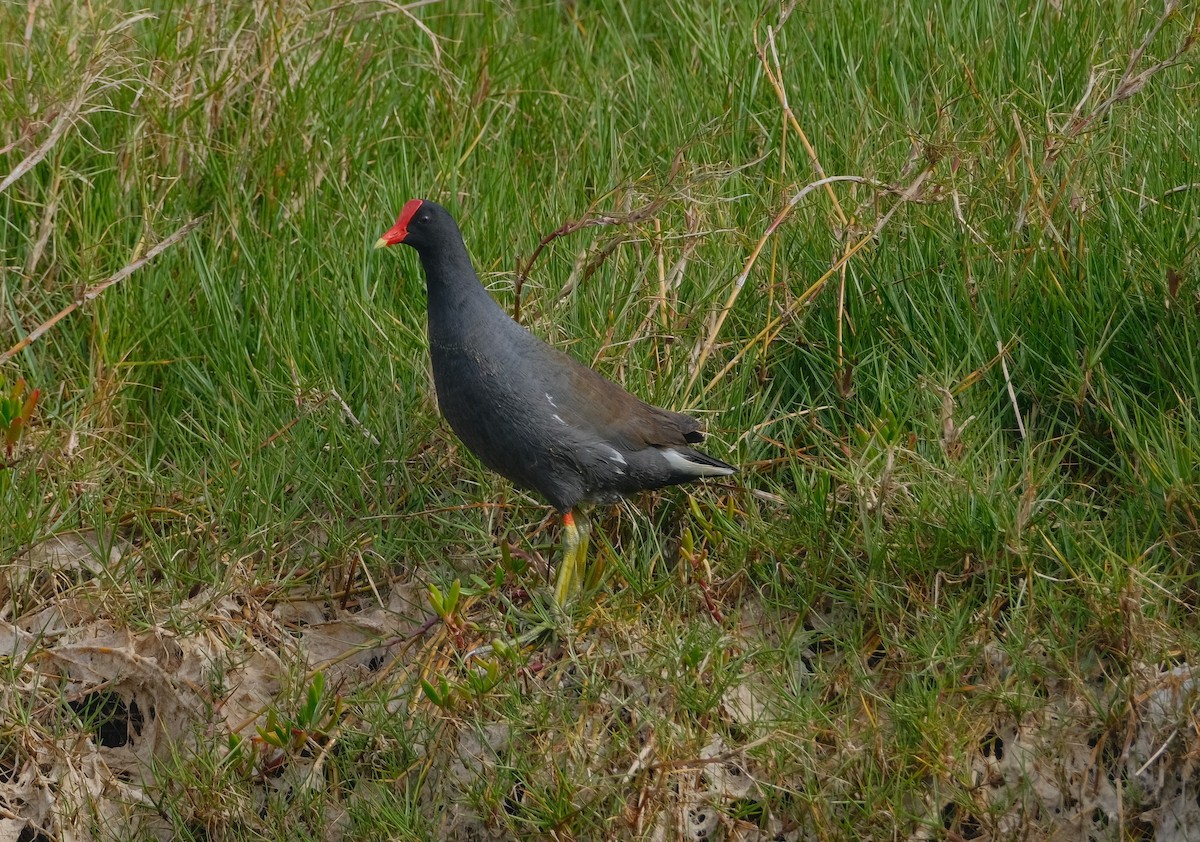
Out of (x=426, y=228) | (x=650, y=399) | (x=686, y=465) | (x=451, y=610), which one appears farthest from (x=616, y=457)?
(x=426, y=228)

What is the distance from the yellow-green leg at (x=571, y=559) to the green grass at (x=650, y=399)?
0.28 feet

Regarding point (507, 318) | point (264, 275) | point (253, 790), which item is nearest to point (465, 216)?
point (264, 275)

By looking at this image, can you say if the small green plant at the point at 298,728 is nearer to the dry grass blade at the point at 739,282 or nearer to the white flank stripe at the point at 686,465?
the white flank stripe at the point at 686,465

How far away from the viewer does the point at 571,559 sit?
354 centimetres

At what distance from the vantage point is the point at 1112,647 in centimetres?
317

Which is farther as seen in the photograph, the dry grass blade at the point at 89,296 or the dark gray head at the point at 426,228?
the dry grass blade at the point at 89,296

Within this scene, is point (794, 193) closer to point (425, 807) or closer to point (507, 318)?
point (507, 318)

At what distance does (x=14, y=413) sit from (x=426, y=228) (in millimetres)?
1176

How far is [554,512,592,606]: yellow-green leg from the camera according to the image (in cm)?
352

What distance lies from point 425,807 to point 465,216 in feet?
6.39

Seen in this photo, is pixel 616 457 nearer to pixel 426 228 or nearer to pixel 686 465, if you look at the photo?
pixel 686 465

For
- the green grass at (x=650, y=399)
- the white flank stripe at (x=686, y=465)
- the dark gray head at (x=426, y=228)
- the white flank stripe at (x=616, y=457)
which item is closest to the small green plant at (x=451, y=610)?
the green grass at (x=650, y=399)

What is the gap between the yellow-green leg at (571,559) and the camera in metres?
3.52

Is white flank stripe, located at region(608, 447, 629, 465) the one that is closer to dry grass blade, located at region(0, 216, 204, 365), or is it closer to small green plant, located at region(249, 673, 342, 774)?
small green plant, located at region(249, 673, 342, 774)
